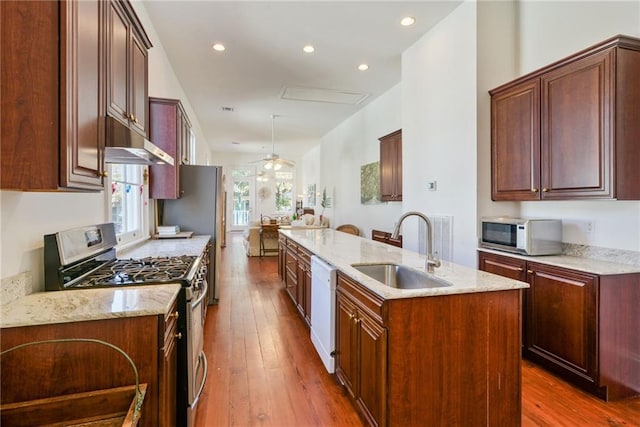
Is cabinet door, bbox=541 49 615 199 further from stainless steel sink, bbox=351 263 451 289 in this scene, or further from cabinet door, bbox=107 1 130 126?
cabinet door, bbox=107 1 130 126

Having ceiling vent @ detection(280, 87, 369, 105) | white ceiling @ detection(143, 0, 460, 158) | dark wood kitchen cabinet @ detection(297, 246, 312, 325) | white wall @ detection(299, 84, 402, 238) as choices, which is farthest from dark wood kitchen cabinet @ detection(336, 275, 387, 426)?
ceiling vent @ detection(280, 87, 369, 105)

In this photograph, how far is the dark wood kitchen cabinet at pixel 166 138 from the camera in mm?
3375

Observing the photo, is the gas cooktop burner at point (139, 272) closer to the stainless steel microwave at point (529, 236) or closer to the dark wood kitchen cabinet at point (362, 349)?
the dark wood kitchen cabinet at point (362, 349)

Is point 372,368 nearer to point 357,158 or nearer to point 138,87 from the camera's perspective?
point 138,87

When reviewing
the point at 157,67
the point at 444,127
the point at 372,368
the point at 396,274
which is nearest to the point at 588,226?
the point at 444,127

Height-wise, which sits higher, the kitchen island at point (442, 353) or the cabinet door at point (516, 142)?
the cabinet door at point (516, 142)

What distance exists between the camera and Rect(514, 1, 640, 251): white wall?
246 centimetres

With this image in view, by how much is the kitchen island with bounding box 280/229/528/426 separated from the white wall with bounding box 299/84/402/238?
3653 mm

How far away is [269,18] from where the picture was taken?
346 cm

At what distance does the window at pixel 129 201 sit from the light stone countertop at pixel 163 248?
0.12m

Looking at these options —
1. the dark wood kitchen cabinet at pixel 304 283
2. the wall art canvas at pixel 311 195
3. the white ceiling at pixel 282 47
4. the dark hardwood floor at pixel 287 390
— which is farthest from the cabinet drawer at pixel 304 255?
the wall art canvas at pixel 311 195

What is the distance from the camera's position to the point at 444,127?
142 inches

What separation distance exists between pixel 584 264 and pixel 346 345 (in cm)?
184

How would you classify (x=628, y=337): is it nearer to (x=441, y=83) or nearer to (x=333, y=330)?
(x=333, y=330)
